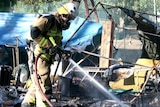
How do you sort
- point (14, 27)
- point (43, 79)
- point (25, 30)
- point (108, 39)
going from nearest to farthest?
point (43, 79) → point (108, 39) → point (25, 30) → point (14, 27)

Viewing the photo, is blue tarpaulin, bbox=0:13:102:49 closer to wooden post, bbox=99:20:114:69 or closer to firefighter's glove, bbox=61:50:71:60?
wooden post, bbox=99:20:114:69

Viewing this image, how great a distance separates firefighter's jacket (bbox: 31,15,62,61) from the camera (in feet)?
19.5

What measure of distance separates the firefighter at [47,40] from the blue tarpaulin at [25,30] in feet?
17.0

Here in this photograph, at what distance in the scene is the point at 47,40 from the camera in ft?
20.1

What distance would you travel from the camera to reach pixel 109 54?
31.4ft

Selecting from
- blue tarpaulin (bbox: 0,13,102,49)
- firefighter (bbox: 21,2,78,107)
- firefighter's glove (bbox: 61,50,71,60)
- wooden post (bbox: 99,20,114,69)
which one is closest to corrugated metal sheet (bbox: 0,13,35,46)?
blue tarpaulin (bbox: 0,13,102,49)

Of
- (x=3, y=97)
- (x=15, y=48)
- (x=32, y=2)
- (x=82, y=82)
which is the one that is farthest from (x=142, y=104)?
(x=32, y=2)

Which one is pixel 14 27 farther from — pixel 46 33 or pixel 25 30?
pixel 46 33

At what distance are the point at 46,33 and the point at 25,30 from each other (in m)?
6.39

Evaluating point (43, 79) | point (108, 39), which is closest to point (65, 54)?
point (43, 79)

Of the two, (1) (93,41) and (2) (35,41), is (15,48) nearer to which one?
(1) (93,41)

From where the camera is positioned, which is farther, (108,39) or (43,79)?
(108,39)

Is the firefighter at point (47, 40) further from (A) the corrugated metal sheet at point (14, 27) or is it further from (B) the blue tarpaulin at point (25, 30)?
(A) the corrugated metal sheet at point (14, 27)

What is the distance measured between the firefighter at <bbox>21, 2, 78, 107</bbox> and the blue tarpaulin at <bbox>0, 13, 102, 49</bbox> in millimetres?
5178
